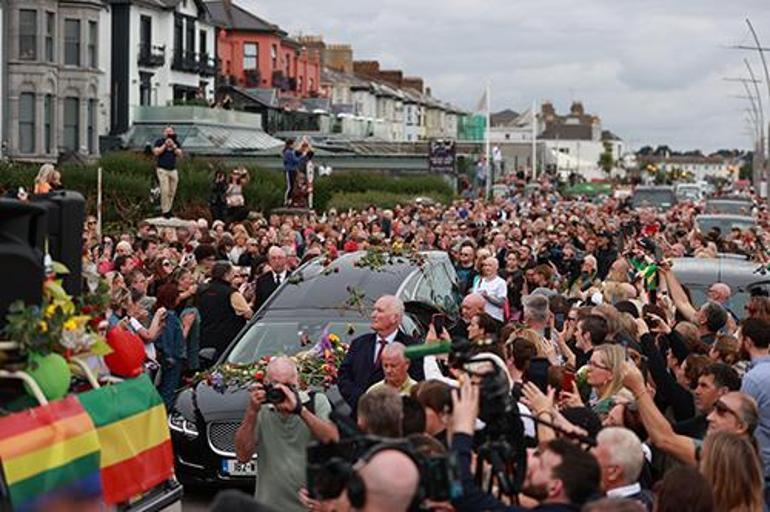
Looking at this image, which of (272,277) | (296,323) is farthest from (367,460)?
(272,277)

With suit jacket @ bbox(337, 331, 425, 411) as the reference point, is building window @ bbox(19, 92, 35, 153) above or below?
above

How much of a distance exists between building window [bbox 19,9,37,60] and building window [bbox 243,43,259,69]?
104 ft

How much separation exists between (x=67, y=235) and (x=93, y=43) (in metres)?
51.9

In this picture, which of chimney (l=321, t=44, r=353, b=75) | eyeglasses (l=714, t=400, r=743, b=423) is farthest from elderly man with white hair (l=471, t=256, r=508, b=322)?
chimney (l=321, t=44, r=353, b=75)

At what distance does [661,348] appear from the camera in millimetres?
11781

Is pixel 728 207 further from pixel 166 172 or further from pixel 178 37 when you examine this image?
pixel 178 37

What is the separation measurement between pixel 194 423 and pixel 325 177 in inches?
1451

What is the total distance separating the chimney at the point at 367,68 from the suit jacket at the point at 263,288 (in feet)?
346

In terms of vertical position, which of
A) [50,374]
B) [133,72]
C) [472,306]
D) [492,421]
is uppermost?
[133,72]

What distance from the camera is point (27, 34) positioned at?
5525 cm

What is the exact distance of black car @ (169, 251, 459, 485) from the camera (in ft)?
43.2

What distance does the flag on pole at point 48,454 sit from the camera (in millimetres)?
6496

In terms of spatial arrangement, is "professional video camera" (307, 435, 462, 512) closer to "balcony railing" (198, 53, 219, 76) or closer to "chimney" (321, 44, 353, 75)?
"balcony railing" (198, 53, 219, 76)

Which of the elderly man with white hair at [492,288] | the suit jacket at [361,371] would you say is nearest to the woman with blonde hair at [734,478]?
the suit jacket at [361,371]
